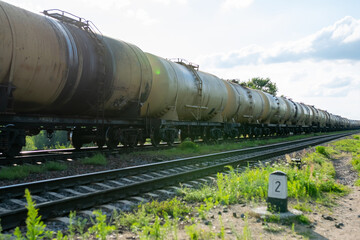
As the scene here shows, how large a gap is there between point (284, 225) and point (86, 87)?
24.5 feet

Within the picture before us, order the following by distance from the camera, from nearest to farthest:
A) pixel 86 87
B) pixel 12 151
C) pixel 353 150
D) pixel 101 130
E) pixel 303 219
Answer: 1. pixel 303 219
2. pixel 12 151
3. pixel 86 87
4. pixel 101 130
5. pixel 353 150

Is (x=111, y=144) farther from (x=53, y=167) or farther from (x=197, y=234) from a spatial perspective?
(x=197, y=234)

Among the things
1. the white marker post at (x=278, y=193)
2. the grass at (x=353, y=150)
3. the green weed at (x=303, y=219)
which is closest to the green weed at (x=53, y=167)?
the white marker post at (x=278, y=193)

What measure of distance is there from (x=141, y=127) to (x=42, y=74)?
5619 mm

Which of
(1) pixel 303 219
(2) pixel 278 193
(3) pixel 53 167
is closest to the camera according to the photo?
(1) pixel 303 219

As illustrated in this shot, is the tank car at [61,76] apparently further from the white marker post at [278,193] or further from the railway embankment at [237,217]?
the white marker post at [278,193]

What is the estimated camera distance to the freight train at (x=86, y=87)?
7.79 m

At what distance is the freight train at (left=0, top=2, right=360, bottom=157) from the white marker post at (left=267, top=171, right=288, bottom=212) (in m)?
6.48

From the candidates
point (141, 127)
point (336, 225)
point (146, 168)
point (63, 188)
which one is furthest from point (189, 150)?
point (336, 225)

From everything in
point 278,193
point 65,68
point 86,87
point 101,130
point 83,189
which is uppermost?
point 65,68

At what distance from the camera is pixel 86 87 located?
978 cm

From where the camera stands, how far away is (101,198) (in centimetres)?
552

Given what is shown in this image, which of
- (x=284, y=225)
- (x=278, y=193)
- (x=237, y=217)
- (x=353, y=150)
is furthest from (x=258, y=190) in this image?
(x=353, y=150)

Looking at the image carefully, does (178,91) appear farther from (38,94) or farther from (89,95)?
(38,94)
